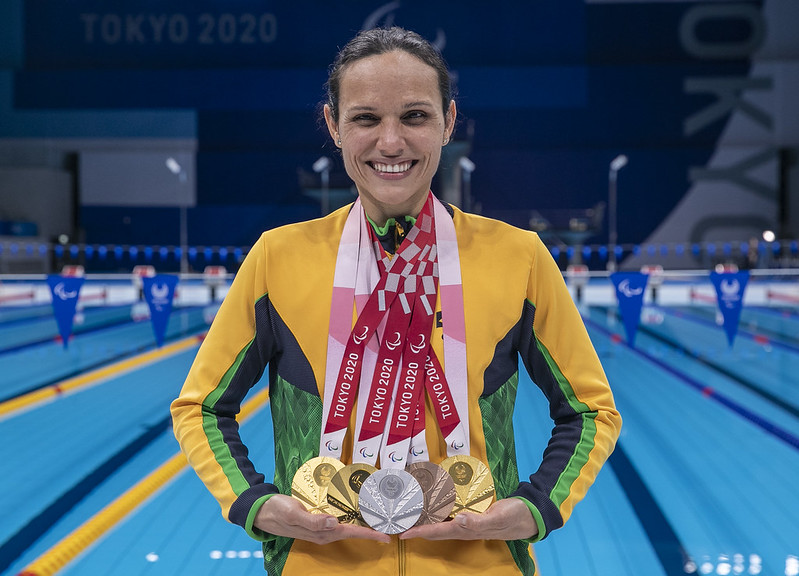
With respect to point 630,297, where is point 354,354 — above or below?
above

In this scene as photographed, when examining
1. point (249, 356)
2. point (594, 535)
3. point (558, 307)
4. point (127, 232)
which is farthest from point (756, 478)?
point (127, 232)

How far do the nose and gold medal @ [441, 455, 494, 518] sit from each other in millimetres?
458

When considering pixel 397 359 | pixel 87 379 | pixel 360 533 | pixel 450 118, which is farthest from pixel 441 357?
pixel 87 379

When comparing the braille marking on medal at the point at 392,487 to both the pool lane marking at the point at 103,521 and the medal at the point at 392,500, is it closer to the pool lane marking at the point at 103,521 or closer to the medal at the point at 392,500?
the medal at the point at 392,500

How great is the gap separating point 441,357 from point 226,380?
0.34 m

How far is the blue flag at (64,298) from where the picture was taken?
6.81 meters

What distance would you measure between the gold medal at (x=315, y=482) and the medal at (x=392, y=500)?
0.06 metres

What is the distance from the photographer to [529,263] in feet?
3.72

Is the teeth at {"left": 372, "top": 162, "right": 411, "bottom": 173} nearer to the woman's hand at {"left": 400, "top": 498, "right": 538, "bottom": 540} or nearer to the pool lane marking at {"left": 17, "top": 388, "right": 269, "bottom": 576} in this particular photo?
the woman's hand at {"left": 400, "top": 498, "right": 538, "bottom": 540}

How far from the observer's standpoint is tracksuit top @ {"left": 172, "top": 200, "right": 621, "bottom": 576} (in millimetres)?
1090

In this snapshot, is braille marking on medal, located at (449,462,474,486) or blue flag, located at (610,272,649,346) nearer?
braille marking on medal, located at (449,462,474,486)

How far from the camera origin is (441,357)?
3.63 ft

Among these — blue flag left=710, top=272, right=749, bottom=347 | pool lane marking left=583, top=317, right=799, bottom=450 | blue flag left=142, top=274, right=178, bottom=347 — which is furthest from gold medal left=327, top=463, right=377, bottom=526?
blue flag left=710, top=272, right=749, bottom=347

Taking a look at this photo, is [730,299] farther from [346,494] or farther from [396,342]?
[346,494]
